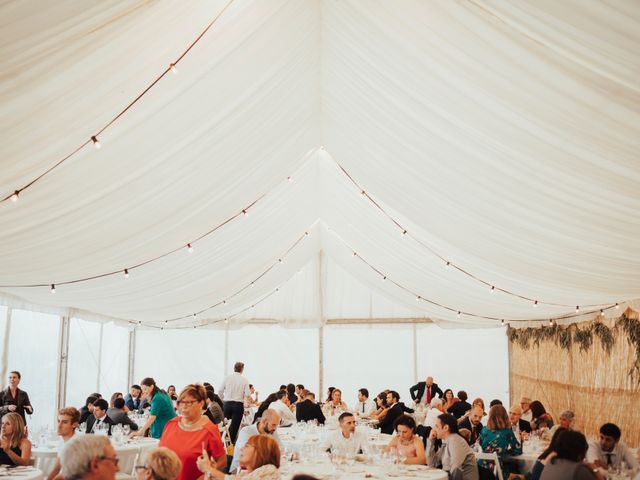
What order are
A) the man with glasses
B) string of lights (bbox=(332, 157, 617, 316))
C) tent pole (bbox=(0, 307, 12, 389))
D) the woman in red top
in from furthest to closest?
tent pole (bbox=(0, 307, 12, 389)) < string of lights (bbox=(332, 157, 617, 316)) < the woman in red top < the man with glasses

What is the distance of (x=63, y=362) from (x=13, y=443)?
6.61 metres

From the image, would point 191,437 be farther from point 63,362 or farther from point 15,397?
point 63,362

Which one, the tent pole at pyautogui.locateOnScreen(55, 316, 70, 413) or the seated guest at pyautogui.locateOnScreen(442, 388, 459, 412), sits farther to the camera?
the tent pole at pyautogui.locateOnScreen(55, 316, 70, 413)

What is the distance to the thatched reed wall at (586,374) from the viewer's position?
9406 millimetres

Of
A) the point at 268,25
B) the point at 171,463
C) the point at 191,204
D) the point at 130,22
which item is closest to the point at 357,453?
the point at 191,204

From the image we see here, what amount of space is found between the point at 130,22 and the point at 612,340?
8611 millimetres

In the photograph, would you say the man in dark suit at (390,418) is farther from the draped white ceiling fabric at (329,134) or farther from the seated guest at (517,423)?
the draped white ceiling fabric at (329,134)

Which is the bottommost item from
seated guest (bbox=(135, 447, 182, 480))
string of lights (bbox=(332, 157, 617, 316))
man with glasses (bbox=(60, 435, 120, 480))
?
seated guest (bbox=(135, 447, 182, 480))

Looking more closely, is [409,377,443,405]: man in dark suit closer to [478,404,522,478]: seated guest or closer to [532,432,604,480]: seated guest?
[478,404,522,478]: seated guest

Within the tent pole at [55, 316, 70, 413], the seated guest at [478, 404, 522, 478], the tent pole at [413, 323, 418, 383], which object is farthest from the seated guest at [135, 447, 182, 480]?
the tent pole at [413, 323, 418, 383]

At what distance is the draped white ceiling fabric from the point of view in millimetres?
3826

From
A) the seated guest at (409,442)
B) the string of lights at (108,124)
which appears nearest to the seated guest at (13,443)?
the string of lights at (108,124)

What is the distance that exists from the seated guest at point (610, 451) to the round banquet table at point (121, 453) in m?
4.62

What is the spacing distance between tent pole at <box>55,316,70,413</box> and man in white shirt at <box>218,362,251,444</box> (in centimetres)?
290
